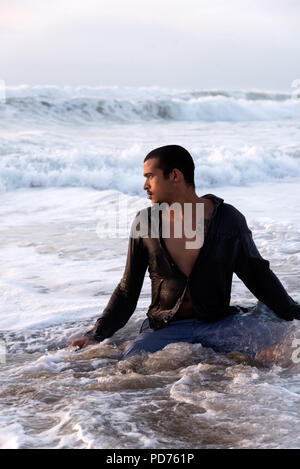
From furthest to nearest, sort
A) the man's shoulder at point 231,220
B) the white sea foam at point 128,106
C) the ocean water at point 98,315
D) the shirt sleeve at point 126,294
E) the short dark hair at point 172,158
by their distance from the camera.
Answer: the white sea foam at point 128,106 → the shirt sleeve at point 126,294 → the man's shoulder at point 231,220 → the short dark hair at point 172,158 → the ocean water at point 98,315

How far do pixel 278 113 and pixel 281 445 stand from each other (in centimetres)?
2916

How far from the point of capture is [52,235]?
8367 mm

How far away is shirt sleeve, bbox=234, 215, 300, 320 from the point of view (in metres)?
3.87

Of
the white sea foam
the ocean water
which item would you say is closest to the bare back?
the ocean water

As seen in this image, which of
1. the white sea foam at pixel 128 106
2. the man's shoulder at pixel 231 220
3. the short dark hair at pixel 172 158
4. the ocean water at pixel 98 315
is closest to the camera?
the ocean water at pixel 98 315

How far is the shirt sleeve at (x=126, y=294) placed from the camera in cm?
396

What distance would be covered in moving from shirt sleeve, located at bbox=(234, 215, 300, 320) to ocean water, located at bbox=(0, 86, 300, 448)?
101 mm

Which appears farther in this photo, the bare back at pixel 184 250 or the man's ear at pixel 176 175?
the bare back at pixel 184 250

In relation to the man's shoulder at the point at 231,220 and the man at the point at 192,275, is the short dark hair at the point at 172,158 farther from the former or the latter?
the man's shoulder at the point at 231,220

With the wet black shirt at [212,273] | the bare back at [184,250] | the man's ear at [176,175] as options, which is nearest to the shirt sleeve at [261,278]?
the wet black shirt at [212,273]

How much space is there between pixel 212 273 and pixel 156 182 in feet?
1.90

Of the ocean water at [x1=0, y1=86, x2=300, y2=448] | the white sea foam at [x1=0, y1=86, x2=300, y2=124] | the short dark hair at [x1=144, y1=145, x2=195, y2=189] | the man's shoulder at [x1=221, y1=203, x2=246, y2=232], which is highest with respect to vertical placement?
the white sea foam at [x1=0, y1=86, x2=300, y2=124]

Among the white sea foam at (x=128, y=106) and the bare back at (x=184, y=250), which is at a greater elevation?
the white sea foam at (x=128, y=106)

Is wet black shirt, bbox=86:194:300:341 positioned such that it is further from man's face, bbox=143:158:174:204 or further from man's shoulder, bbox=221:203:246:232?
man's face, bbox=143:158:174:204
